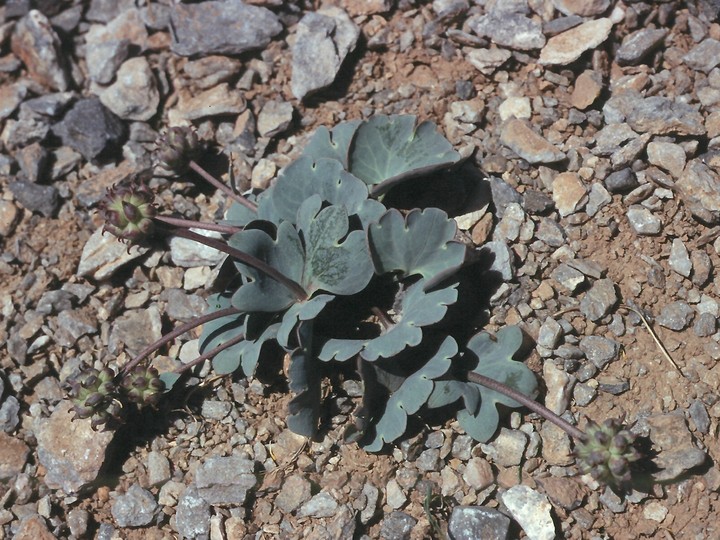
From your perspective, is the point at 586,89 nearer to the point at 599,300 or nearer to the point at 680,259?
the point at 680,259

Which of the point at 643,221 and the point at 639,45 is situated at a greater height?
the point at 639,45

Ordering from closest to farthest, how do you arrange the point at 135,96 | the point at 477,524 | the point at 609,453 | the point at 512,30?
the point at 609,453, the point at 477,524, the point at 512,30, the point at 135,96

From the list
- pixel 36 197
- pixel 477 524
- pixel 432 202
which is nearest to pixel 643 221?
pixel 432 202

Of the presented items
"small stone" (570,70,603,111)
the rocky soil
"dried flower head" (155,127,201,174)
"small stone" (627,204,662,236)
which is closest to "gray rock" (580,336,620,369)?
the rocky soil

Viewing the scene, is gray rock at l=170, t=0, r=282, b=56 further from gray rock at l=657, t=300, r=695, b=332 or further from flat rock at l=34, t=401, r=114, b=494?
gray rock at l=657, t=300, r=695, b=332

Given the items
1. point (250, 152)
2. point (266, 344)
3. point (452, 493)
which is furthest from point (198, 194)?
point (452, 493)

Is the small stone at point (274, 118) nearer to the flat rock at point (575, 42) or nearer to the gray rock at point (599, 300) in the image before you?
the flat rock at point (575, 42)

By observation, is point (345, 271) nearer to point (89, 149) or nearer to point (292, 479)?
point (292, 479)
